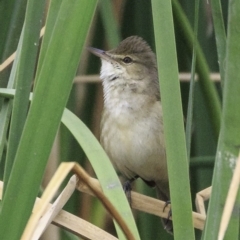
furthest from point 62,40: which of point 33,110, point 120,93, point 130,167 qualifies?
point 130,167

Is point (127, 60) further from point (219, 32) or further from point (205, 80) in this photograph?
point (219, 32)

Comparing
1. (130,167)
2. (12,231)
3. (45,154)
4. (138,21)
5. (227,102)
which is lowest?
(130,167)

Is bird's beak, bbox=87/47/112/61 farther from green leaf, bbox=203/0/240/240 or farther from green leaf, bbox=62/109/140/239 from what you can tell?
green leaf, bbox=203/0/240/240

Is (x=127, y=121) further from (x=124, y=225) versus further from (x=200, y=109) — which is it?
(x=124, y=225)

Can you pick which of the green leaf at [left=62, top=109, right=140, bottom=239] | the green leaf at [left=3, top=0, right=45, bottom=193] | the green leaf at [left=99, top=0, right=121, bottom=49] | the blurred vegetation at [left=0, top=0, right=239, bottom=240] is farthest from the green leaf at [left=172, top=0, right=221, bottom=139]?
the green leaf at [left=3, top=0, right=45, bottom=193]

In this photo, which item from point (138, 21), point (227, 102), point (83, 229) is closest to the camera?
point (227, 102)

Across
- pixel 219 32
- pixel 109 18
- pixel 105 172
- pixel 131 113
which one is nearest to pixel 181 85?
pixel 131 113
